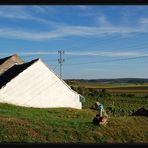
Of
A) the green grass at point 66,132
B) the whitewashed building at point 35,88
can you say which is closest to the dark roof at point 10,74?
the whitewashed building at point 35,88

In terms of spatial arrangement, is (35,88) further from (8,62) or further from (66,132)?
(66,132)

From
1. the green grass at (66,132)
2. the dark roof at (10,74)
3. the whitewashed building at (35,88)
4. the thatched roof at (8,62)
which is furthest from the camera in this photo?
the thatched roof at (8,62)

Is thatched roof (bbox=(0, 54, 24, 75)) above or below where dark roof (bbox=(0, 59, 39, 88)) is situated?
above

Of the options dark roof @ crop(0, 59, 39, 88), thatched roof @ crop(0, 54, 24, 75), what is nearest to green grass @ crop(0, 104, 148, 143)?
dark roof @ crop(0, 59, 39, 88)

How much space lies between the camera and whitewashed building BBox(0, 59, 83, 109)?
28.1 meters

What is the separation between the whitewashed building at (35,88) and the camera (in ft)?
92.3

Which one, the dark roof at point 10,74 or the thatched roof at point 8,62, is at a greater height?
the thatched roof at point 8,62

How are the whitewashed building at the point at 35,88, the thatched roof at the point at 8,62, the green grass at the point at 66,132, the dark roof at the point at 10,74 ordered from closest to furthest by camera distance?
the green grass at the point at 66,132 → the whitewashed building at the point at 35,88 → the dark roof at the point at 10,74 → the thatched roof at the point at 8,62

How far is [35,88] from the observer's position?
2939 centimetres

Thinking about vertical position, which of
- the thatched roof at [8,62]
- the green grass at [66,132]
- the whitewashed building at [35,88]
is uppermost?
the thatched roof at [8,62]

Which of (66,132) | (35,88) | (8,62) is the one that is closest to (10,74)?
(35,88)

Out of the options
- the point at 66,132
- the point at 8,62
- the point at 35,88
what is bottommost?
the point at 66,132

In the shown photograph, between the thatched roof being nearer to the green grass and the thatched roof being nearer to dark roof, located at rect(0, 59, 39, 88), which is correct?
dark roof, located at rect(0, 59, 39, 88)

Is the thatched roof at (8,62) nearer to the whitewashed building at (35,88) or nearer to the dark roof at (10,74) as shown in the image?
the dark roof at (10,74)
